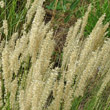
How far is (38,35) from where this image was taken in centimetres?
134

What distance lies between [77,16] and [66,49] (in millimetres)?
1319

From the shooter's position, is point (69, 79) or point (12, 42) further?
point (12, 42)

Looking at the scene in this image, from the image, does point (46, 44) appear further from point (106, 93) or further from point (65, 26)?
point (65, 26)

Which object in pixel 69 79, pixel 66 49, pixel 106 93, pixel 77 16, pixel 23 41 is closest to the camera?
pixel 69 79

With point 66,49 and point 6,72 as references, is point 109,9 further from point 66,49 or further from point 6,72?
point 6,72

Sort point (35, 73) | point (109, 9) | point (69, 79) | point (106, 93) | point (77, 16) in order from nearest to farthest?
point (35, 73)
point (69, 79)
point (106, 93)
point (109, 9)
point (77, 16)

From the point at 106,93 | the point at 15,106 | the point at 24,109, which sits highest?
the point at 24,109

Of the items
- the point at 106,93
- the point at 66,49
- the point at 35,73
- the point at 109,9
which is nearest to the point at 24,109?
the point at 35,73

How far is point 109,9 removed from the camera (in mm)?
2662

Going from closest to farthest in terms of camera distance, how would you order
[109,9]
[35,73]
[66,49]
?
[35,73] < [66,49] < [109,9]

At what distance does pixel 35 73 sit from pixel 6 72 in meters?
0.18

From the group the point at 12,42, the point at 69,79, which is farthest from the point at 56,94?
the point at 12,42

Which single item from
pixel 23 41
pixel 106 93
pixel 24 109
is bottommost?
pixel 106 93

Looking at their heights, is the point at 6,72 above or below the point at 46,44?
below
